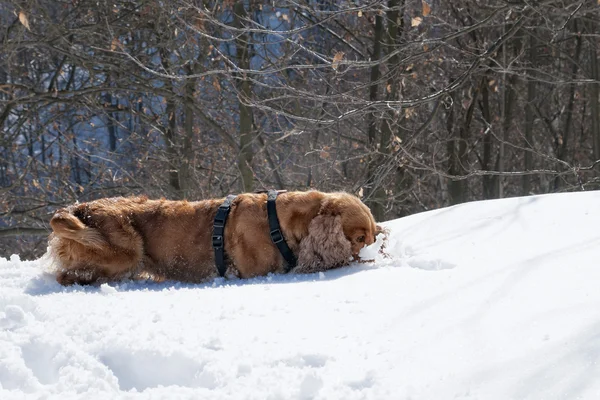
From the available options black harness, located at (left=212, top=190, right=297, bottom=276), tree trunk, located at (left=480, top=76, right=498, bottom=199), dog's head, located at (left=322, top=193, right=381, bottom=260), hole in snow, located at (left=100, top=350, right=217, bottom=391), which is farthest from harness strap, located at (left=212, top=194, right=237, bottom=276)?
tree trunk, located at (left=480, top=76, right=498, bottom=199)

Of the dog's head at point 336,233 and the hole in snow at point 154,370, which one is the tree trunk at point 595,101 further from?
the hole in snow at point 154,370

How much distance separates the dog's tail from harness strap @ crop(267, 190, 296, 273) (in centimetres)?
119

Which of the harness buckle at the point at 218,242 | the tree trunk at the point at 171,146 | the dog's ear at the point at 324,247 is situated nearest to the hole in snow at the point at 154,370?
the harness buckle at the point at 218,242

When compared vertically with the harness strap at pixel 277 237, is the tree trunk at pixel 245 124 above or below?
above

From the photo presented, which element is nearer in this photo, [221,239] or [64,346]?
[64,346]

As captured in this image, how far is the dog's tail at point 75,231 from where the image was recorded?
4508 mm

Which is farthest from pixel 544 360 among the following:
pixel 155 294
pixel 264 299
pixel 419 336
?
pixel 155 294

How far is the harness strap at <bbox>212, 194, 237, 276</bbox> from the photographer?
4.77m

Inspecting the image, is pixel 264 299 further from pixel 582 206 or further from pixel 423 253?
pixel 582 206

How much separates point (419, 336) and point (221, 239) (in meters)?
2.21

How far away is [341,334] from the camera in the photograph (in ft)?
9.77

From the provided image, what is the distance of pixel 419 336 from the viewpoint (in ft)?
9.48

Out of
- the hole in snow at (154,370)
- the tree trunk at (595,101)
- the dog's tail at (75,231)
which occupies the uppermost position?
the tree trunk at (595,101)

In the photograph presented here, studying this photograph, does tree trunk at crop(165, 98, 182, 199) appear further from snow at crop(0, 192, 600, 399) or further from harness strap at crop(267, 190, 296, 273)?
snow at crop(0, 192, 600, 399)
